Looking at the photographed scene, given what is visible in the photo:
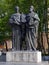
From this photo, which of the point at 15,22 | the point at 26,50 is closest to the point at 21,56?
the point at 26,50

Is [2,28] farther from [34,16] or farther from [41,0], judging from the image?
[34,16]

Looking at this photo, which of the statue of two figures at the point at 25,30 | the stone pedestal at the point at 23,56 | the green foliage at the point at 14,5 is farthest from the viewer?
the green foliage at the point at 14,5

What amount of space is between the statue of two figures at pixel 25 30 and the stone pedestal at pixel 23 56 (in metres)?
0.59

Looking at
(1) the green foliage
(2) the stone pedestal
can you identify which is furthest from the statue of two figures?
(1) the green foliage

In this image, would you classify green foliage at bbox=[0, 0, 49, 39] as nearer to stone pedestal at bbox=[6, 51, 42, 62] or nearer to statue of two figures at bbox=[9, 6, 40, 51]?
statue of two figures at bbox=[9, 6, 40, 51]

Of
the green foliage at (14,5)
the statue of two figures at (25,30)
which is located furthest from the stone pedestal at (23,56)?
the green foliage at (14,5)

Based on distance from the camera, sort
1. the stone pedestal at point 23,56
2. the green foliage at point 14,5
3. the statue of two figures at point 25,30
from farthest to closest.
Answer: the green foliage at point 14,5 → the statue of two figures at point 25,30 → the stone pedestal at point 23,56

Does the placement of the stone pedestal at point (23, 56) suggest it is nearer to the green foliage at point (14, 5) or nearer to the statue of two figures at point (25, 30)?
the statue of two figures at point (25, 30)

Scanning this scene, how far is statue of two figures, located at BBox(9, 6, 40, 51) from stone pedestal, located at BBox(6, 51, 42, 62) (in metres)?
0.59

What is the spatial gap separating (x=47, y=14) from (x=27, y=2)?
357 cm

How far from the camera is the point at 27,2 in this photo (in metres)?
34.8

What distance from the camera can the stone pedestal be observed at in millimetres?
17891

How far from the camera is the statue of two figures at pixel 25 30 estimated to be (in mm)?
18516

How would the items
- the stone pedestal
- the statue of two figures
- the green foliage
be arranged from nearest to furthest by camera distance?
the stone pedestal, the statue of two figures, the green foliage
